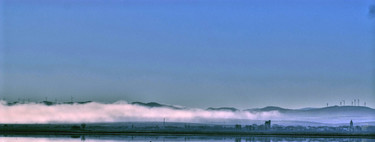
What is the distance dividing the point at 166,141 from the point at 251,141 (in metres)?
16.9

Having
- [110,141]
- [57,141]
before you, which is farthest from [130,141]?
[57,141]

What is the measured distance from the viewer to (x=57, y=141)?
139 m

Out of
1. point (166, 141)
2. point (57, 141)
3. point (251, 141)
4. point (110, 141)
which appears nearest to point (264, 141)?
point (251, 141)

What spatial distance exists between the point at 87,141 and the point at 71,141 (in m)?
3.28

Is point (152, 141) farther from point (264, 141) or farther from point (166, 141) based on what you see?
point (264, 141)

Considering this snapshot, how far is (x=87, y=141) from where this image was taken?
445 feet

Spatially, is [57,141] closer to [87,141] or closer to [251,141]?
[87,141]

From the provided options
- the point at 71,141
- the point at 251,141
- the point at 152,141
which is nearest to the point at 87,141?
the point at 71,141

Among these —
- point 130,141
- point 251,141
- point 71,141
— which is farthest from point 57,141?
point 251,141

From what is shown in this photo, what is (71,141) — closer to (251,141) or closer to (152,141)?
(152,141)

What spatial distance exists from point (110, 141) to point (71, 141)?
8980mm

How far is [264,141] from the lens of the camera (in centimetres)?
Answer: 14400

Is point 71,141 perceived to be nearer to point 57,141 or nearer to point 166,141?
point 57,141

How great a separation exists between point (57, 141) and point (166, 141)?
21102 millimetres
